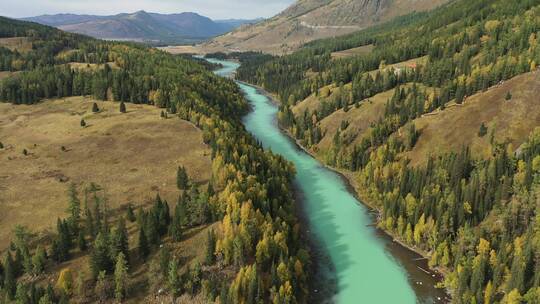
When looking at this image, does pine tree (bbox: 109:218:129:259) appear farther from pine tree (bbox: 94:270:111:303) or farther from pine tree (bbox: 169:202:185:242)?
pine tree (bbox: 169:202:185:242)

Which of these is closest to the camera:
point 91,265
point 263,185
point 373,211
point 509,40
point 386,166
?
point 91,265

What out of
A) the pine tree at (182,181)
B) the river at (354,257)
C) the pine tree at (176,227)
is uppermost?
the pine tree at (182,181)

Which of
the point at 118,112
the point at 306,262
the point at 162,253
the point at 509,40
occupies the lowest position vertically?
the point at 306,262

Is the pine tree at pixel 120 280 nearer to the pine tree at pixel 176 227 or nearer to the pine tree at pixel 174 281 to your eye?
the pine tree at pixel 174 281

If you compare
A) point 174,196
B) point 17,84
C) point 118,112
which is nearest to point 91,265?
point 174,196

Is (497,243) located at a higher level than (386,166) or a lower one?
lower

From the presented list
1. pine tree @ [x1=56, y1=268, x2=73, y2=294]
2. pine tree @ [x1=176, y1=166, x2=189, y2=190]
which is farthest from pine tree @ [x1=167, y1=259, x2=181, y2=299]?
pine tree @ [x1=176, y1=166, x2=189, y2=190]

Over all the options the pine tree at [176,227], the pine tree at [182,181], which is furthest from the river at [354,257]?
the pine tree at [182,181]

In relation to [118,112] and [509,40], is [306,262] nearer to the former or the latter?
[118,112]
